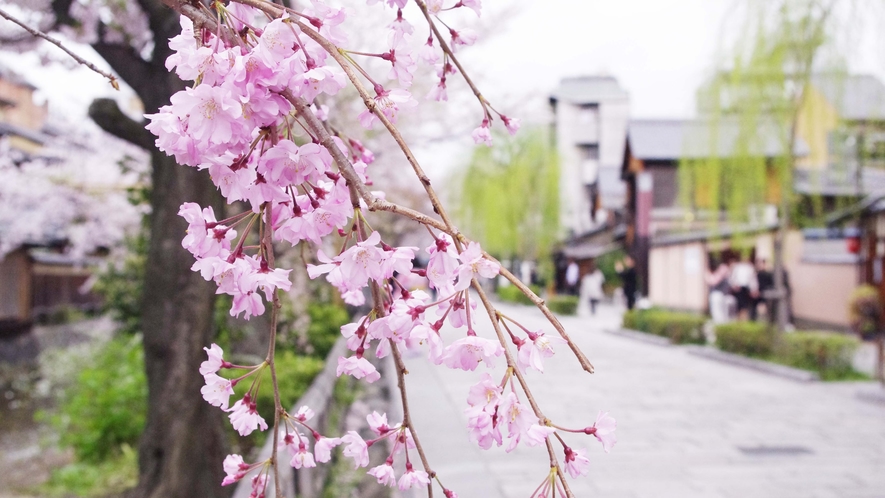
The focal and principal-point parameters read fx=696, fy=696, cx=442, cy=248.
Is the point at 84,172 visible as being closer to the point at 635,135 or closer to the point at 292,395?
the point at 292,395

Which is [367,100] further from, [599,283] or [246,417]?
[599,283]

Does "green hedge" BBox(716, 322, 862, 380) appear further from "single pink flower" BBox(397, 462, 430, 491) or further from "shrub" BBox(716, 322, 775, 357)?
"single pink flower" BBox(397, 462, 430, 491)

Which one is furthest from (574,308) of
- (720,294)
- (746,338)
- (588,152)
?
(588,152)

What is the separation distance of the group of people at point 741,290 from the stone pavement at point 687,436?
521 centimetres

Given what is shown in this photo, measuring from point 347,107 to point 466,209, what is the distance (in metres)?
23.9

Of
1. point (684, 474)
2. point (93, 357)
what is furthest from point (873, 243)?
point (93, 357)

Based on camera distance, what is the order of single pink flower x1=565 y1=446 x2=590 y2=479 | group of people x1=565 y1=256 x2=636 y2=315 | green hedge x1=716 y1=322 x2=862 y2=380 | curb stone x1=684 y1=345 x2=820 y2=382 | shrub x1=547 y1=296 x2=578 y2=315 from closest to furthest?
single pink flower x1=565 y1=446 x2=590 y2=479 → curb stone x1=684 y1=345 x2=820 y2=382 → green hedge x1=716 y1=322 x2=862 y2=380 → group of people x1=565 y1=256 x2=636 y2=315 → shrub x1=547 y1=296 x2=578 y2=315

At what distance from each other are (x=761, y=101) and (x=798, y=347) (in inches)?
148

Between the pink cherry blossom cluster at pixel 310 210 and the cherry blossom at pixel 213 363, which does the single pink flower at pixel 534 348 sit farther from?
the cherry blossom at pixel 213 363

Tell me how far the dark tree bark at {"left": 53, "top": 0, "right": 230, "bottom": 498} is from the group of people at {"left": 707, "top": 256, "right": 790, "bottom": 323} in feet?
43.7

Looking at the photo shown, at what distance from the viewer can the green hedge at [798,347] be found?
979 cm

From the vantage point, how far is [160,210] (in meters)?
4.00

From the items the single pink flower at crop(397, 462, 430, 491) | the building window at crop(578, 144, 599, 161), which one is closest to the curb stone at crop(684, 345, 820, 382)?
the single pink flower at crop(397, 462, 430, 491)

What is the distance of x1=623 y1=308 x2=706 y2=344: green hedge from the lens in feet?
46.1
